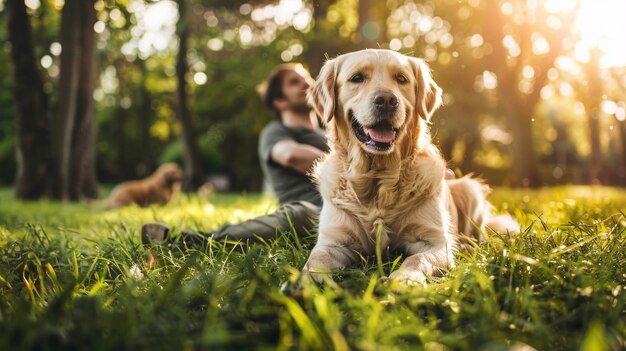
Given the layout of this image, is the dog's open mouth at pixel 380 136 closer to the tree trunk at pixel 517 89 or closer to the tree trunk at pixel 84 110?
the tree trunk at pixel 84 110

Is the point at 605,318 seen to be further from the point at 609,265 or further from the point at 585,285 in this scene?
the point at 609,265

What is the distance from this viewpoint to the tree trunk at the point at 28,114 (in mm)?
8484

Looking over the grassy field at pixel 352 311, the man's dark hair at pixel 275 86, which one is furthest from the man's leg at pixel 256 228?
the man's dark hair at pixel 275 86

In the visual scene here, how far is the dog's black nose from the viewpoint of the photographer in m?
2.80

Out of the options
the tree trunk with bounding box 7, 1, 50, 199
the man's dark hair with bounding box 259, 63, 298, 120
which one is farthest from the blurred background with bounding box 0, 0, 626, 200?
the man's dark hair with bounding box 259, 63, 298, 120

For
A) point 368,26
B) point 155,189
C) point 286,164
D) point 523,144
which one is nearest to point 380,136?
point 286,164

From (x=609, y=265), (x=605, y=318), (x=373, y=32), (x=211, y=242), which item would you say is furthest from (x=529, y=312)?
(x=373, y=32)

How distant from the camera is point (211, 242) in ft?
9.67

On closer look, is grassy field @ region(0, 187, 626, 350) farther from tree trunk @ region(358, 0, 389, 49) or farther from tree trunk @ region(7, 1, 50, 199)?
tree trunk @ region(7, 1, 50, 199)

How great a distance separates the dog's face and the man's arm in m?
1.16

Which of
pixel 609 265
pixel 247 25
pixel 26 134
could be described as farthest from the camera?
pixel 247 25

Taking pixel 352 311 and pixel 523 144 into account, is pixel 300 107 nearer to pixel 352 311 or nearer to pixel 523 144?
pixel 352 311

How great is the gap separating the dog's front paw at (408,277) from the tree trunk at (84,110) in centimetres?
902

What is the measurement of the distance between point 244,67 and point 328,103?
42.1ft
